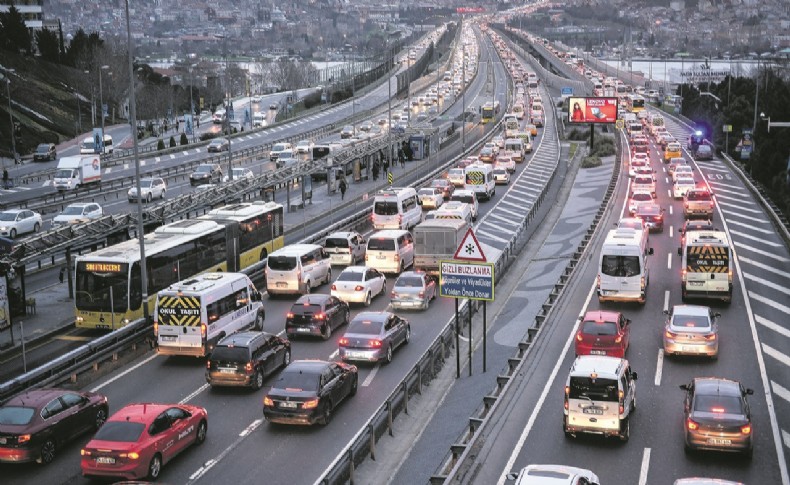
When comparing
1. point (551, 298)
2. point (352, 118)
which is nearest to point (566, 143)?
point (352, 118)

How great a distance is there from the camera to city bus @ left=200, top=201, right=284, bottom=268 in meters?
40.8

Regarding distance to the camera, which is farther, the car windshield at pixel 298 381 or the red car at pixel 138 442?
the car windshield at pixel 298 381

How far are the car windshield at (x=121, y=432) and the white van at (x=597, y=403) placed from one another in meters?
9.37

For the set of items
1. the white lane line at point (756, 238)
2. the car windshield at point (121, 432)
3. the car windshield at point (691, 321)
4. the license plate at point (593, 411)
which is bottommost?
the white lane line at point (756, 238)

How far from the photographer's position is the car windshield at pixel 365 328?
28.7 metres

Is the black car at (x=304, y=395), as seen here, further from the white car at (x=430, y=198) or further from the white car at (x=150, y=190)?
the white car at (x=150, y=190)

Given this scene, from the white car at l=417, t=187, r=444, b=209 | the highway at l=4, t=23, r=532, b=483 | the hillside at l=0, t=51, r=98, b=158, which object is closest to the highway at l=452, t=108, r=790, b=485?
the highway at l=4, t=23, r=532, b=483

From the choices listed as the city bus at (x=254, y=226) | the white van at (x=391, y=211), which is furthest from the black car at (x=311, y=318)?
the white van at (x=391, y=211)

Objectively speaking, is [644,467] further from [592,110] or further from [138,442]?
[592,110]

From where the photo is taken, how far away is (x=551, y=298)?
35375mm

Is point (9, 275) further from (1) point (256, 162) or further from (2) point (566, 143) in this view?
(2) point (566, 143)

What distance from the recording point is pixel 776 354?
96.1 ft

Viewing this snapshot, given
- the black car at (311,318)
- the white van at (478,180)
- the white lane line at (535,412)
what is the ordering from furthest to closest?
the white van at (478,180), the black car at (311,318), the white lane line at (535,412)

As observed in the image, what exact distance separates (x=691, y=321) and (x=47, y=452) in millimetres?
17863
